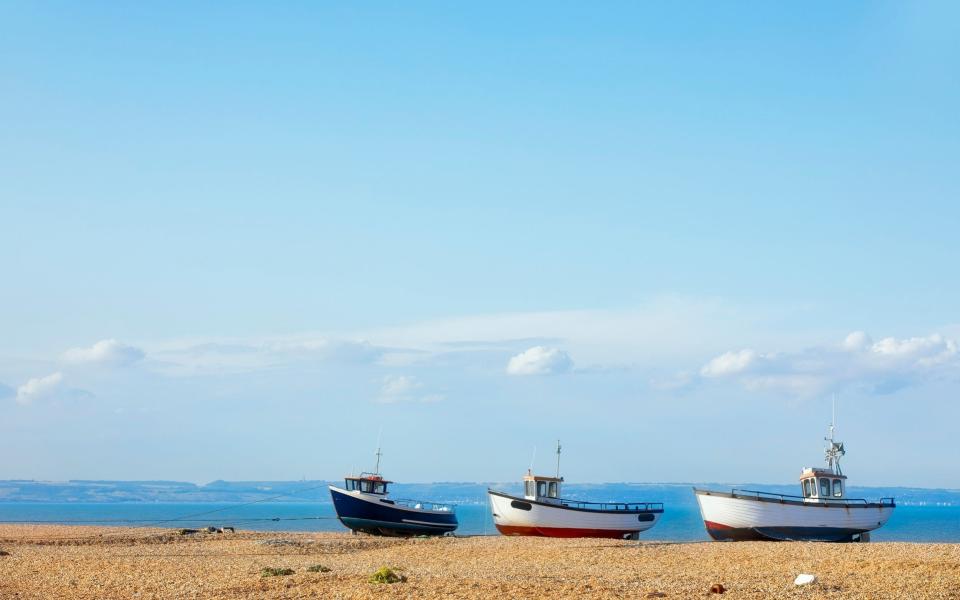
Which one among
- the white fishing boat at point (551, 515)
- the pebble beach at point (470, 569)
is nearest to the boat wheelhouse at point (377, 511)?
the white fishing boat at point (551, 515)

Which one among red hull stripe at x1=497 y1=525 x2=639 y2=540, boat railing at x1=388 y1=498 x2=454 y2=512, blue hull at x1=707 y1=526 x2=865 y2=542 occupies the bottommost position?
red hull stripe at x1=497 y1=525 x2=639 y2=540

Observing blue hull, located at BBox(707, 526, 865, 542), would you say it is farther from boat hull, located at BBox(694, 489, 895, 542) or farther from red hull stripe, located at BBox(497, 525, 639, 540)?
red hull stripe, located at BBox(497, 525, 639, 540)

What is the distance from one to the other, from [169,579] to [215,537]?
22.2 metres

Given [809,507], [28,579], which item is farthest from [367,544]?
[809,507]

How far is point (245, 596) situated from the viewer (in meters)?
21.7

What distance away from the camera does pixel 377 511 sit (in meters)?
51.3

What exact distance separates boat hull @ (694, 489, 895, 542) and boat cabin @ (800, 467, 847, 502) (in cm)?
102

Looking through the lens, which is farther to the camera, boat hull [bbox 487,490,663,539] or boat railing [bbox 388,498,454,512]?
boat railing [bbox 388,498,454,512]

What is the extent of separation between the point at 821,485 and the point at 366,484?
2263cm

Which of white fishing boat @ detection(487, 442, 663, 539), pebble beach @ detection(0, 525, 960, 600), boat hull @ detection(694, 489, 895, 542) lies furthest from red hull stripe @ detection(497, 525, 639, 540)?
pebble beach @ detection(0, 525, 960, 600)

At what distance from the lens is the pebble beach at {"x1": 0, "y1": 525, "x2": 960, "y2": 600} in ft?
72.2

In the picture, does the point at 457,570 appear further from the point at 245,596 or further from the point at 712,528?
the point at 712,528

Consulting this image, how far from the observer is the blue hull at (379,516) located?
5138 centimetres

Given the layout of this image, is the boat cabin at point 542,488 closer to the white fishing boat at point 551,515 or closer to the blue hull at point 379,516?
the white fishing boat at point 551,515
